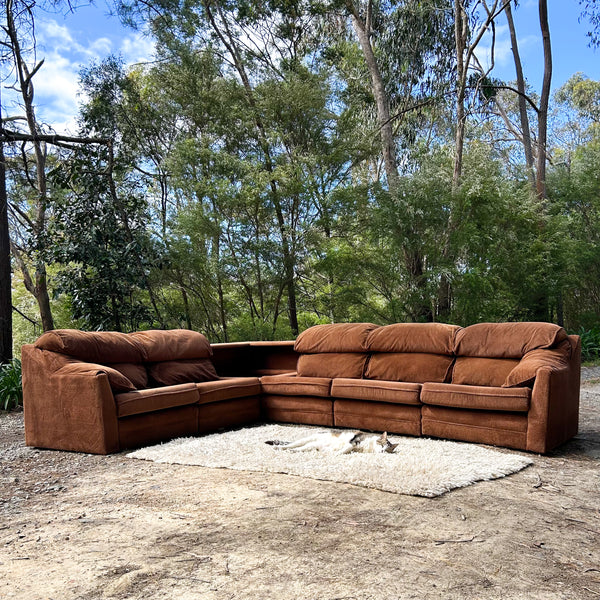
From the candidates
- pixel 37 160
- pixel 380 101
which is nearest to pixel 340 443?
pixel 380 101

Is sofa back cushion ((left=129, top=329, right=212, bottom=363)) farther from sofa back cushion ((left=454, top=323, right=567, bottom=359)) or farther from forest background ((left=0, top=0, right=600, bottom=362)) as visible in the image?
forest background ((left=0, top=0, right=600, bottom=362))

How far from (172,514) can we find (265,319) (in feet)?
23.3

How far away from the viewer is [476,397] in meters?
3.90

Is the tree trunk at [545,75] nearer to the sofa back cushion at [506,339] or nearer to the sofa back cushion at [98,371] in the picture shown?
the sofa back cushion at [506,339]

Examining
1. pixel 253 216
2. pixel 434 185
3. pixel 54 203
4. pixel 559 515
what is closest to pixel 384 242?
pixel 434 185

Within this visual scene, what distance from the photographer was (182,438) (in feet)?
14.0

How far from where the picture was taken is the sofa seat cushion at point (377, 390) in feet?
13.9

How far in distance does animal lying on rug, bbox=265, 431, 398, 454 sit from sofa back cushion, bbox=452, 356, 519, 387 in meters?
0.74

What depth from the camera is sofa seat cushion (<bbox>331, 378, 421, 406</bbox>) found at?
4223mm

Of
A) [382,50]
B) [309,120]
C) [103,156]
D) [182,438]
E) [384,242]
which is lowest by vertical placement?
[182,438]

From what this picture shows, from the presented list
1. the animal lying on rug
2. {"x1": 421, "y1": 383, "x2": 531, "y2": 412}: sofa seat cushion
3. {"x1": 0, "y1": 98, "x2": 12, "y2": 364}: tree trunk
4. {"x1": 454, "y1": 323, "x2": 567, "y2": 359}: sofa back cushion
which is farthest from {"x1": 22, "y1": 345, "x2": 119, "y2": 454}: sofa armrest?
{"x1": 0, "y1": 98, "x2": 12, "y2": 364}: tree trunk

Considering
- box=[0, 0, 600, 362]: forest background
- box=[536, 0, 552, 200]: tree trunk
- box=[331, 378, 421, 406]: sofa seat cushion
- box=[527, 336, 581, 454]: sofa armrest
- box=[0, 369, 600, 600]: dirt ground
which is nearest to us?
box=[0, 369, 600, 600]: dirt ground

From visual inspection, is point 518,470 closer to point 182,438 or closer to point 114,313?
point 182,438

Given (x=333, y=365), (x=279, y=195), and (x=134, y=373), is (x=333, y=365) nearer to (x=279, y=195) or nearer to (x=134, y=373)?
(x=134, y=373)
